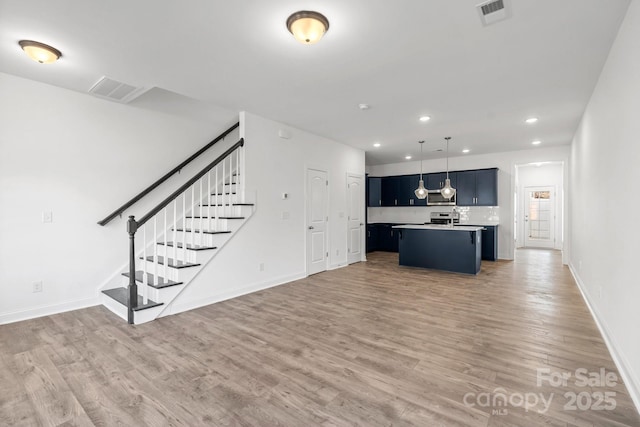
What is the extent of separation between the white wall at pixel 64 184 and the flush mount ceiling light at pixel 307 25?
10.4 feet

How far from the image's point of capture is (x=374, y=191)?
372 inches

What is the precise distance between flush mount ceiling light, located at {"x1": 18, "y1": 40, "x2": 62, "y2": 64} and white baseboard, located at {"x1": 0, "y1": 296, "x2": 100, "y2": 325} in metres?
2.73

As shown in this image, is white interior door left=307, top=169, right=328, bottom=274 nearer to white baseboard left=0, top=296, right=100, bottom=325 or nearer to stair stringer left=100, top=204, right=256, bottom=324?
stair stringer left=100, top=204, right=256, bottom=324

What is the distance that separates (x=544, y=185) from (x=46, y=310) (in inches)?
494

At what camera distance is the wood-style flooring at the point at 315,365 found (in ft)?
6.19

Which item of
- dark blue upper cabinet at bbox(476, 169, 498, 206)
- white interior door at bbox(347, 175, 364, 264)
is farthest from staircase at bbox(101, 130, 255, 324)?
dark blue upper cabinet at bbox(476, 169, 498, 206)

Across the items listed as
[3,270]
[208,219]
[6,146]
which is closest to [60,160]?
[6,146]

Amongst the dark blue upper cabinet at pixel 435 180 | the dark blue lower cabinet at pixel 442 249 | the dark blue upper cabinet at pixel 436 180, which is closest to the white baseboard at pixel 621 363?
the dark blue lower cabinet at pixel 442 249

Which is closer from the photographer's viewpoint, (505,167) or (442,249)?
(442,249)

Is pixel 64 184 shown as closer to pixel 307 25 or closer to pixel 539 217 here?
pixel 307 25

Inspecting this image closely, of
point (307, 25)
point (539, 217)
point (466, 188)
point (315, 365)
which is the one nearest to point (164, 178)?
point (307, 25)

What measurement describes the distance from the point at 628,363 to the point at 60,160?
587 cm

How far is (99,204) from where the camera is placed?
160 inches

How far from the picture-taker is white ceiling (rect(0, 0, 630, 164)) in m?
2.29
